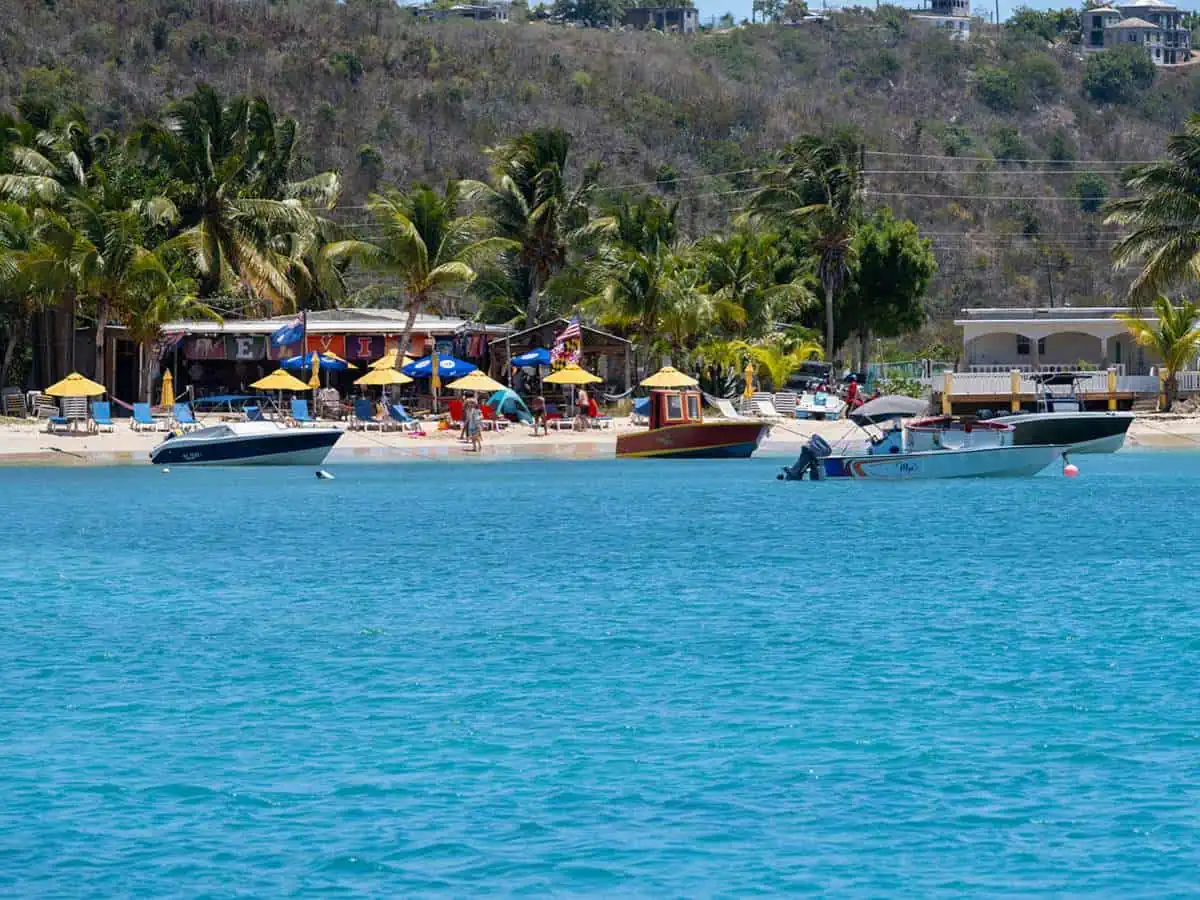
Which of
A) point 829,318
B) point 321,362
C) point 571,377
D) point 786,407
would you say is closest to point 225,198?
point 321,362

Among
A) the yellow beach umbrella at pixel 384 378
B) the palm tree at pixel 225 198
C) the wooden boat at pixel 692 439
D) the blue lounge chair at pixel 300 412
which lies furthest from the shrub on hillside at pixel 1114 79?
the blue lounge chair at pixel 300 412

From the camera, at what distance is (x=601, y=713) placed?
1736 cm

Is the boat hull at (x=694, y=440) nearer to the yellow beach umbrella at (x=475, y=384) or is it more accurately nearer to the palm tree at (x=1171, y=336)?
the yellow beach umbrella at (x=475, y=384)

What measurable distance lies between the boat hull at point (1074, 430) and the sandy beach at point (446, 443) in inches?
174

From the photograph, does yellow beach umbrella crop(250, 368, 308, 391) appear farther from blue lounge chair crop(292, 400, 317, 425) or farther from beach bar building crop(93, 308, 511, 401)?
beach bar building crop(93, 308, 511, 401)

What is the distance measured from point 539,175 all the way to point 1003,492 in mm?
28077

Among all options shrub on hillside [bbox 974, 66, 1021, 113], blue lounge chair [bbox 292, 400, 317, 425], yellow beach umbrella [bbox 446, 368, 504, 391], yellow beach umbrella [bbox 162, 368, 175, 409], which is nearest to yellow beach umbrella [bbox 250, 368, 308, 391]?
blue lounge chair [bbox 292, 400, 317, 425]

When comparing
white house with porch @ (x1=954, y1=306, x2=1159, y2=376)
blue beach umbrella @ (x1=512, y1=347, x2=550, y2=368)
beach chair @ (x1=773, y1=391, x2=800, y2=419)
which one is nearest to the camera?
blue beach umbrella @ (x1=512, y1=347, x2=550, y2=368)

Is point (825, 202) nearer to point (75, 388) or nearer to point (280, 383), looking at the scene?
point (280, 383)

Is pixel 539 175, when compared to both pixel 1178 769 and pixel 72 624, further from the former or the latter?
pixel 1178 769

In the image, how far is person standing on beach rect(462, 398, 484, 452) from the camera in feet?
176

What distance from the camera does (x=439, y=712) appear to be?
57.3 feet

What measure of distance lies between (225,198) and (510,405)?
42.0ft

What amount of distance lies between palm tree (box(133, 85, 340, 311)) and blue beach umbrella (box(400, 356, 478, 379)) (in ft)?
20.4
